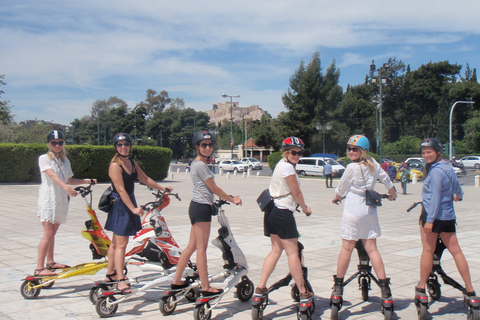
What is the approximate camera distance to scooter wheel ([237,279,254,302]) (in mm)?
4457

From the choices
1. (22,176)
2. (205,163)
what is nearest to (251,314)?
(205,163)

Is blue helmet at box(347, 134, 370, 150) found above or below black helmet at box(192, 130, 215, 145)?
below

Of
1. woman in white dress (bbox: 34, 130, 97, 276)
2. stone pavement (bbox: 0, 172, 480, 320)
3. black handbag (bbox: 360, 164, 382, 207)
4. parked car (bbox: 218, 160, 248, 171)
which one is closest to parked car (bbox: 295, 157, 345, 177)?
parked car (bbox: 218, 160, 248, 171)

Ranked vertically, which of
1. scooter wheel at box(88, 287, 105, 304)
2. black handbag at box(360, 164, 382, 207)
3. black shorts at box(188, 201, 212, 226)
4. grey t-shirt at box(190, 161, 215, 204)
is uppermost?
grey t-shirt at box(190, 161, 215, 204)

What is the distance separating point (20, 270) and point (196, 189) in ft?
10.1

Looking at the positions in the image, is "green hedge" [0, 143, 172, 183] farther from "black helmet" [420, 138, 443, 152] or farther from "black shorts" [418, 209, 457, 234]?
"black shorts" [418, 209, 457, 234]

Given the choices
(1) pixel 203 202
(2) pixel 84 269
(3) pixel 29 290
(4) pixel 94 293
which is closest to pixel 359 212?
(1) pixel 203 202

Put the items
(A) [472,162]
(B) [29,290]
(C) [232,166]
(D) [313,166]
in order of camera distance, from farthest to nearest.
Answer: (C) [232,166] → (A) [472,162] → (D) [313,166] → (B) [29,290]

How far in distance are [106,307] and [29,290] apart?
1.05 meters

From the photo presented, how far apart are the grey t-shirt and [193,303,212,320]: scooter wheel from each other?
0.91m

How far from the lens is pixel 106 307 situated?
4031mm

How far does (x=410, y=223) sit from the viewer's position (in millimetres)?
10086

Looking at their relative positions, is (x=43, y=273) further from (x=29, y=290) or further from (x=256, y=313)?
(x=256, y=313)

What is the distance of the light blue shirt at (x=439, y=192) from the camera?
3.86m
